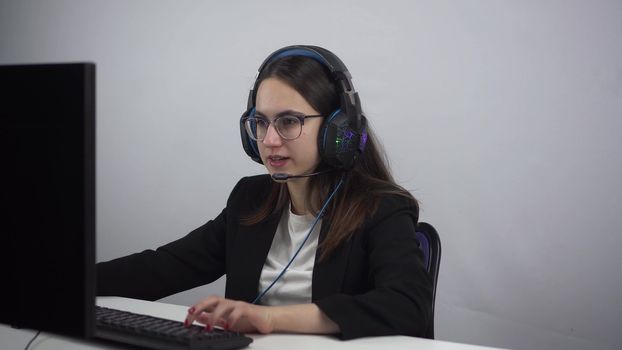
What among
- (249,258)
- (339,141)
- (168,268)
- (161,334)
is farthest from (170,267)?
(161,334)

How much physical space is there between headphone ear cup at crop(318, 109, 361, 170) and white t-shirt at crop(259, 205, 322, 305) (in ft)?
0.66

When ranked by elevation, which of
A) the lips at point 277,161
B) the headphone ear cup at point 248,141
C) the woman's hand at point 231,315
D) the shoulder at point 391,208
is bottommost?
the woman's hand at point 231,315

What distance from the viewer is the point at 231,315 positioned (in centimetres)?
110

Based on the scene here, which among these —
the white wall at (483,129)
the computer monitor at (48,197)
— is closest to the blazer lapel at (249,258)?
the computer monitor at (48,197)

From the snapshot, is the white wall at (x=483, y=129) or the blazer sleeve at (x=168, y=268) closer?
the blazer sleeve at (x=168, y=268)

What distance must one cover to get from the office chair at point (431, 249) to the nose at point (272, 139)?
395mm

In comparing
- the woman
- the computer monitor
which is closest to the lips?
the woman

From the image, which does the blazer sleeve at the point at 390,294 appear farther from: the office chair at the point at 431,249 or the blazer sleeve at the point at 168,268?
the blazer sleeve at the point at 168,268

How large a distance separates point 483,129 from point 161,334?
175 centimetres

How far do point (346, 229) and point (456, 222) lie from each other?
1105 mm

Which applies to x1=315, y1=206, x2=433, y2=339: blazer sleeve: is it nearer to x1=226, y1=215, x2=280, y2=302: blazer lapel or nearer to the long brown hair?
the long brown hair

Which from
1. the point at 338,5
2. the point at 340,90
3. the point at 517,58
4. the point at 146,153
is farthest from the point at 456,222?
the point at 146,153

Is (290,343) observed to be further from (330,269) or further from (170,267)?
(170,267)

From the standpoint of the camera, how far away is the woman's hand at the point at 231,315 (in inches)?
42.8
